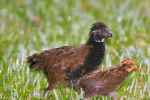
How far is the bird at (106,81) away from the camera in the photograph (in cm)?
865

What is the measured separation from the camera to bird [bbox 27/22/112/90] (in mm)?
9070

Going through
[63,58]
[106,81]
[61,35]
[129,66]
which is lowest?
[106,81]

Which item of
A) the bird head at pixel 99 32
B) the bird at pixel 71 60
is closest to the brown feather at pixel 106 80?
the bird at pixel 71 60

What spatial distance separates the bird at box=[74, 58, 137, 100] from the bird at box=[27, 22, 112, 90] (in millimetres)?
296

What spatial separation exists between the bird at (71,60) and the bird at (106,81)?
30cm

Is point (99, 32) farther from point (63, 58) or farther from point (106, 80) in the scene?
point (106, 80)

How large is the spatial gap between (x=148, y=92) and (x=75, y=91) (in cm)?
81

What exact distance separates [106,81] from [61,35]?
3.91 metres

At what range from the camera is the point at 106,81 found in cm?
870

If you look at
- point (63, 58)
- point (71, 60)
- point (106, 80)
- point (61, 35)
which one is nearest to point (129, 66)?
point (106, 80)

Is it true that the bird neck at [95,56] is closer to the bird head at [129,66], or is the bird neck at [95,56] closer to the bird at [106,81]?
the bird at [106,81]

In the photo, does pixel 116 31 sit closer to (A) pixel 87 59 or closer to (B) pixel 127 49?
(B) pixel 127 49

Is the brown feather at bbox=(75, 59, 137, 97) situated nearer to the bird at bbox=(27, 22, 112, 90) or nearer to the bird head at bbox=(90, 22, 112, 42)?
the bird at bbox=(27, 22, 112, 90)

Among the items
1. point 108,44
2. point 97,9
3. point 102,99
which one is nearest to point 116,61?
point 108,44
